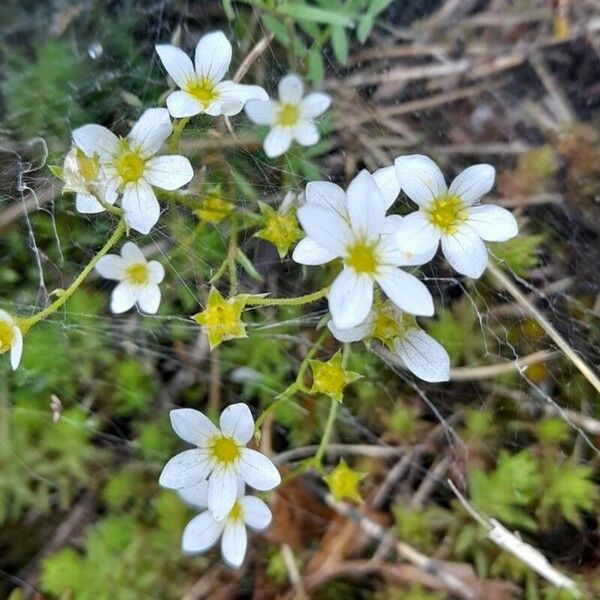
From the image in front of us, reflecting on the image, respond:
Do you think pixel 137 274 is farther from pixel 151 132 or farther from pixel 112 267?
pixel 151 132

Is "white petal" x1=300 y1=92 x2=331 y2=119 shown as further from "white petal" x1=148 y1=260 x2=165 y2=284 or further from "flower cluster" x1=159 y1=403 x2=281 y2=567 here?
"flower cluster" x1=159 y1=403 x2=281 y2=567

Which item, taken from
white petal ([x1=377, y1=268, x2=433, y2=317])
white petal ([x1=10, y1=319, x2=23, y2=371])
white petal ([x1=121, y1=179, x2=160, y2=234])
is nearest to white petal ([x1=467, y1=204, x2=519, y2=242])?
white petal ([x1=377, y1=268, x2=433, y2=317])

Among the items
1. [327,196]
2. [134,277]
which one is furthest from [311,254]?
[134,277]

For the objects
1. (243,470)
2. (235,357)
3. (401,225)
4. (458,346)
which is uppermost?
(401,225)

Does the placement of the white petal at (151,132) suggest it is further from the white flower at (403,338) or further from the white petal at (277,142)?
the white flower at (403,338)

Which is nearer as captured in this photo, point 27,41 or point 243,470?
point 243,470

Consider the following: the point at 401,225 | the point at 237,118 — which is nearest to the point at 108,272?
the point at 237,118

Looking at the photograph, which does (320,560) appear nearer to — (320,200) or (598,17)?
(320,200)
